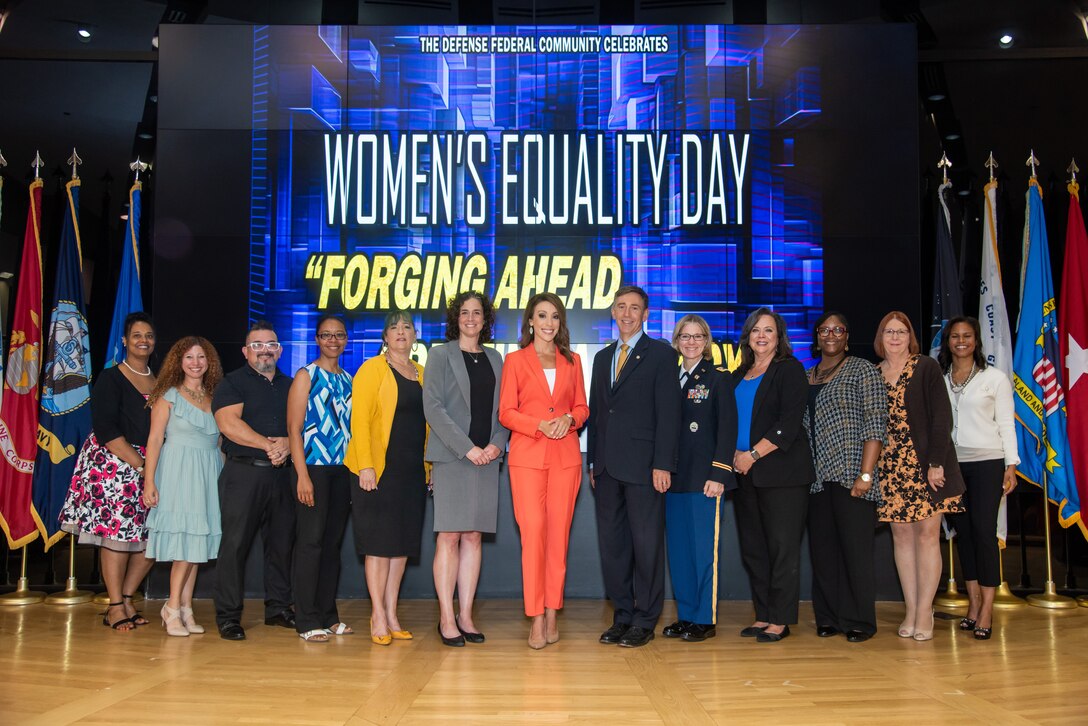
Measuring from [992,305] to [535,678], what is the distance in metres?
4.09

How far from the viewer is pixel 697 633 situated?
161 inches

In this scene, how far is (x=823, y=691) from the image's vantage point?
10.4 ft

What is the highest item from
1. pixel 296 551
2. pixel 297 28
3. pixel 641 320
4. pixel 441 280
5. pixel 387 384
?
pixel 297 28

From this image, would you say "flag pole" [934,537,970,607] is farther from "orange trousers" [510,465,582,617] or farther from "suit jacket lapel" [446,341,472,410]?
"suit jacket lapel" [446,341,472,410]

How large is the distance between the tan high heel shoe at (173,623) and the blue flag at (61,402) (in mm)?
1516

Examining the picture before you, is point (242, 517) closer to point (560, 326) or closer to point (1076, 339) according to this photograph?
point (560, 326)

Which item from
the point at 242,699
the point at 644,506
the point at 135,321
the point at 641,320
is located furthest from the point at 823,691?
the point at 135,321

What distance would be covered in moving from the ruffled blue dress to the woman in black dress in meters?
0.34

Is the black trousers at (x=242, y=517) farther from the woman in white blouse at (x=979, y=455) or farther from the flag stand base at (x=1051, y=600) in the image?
the flag stand base at (x=1051, y=600)

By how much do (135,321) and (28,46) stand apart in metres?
3.22

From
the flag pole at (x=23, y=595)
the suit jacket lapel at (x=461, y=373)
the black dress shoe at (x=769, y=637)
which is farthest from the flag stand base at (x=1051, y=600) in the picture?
the flag pole at (x=23, y=595)

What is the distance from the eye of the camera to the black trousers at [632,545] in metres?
3.94

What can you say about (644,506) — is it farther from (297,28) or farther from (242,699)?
(297,28)

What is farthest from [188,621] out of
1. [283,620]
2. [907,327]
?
[907,327]
